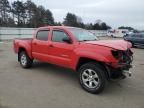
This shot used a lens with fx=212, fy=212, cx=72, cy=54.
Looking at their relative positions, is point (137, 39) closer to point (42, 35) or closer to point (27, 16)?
point (42, 35)

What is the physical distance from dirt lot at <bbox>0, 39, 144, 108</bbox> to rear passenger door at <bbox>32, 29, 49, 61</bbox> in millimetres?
663

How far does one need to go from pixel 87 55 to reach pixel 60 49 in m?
1.22

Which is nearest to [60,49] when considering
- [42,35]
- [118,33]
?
[42,35]

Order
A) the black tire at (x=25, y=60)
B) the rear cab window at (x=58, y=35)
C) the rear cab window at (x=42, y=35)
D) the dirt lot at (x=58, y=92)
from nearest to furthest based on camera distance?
1. the dirt lot at (x=58, y=92)
2. the rear cab window at (x=58, y=35)
3. the rear cab window at (x=42, y=35)
4. the black tire at (x=25, y=60)

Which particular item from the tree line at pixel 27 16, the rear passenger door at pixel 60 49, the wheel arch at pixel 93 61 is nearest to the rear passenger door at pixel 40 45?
the rear passenger door at pixel 60 49

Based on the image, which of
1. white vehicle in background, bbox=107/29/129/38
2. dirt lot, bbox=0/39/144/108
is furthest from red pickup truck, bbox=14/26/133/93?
white vehicle in background, bbox=107/29/129/38

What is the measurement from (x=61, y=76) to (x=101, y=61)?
2.33 m

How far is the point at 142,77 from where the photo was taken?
754 cm

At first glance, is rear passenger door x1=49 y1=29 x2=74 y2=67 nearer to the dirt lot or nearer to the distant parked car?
the dirt lot

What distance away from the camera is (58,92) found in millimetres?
5758

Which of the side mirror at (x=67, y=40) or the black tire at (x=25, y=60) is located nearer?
the side mirror at (x=67, y=40)

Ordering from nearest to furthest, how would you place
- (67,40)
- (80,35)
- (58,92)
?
(58,92) < (67,40) < (80,35)

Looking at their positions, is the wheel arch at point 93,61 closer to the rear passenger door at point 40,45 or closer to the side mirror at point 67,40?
the side mirror at point 67,40

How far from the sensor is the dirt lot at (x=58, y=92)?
4.98 metres
